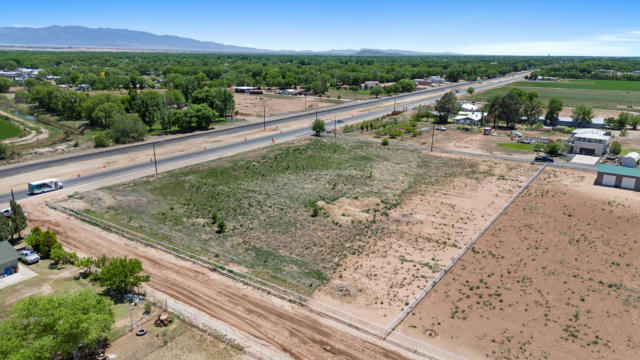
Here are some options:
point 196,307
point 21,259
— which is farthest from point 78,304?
point 21,259

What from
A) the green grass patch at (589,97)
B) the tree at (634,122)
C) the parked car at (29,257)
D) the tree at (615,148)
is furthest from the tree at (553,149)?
the parked car at (29,257)

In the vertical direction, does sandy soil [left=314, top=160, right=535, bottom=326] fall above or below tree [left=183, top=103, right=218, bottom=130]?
below

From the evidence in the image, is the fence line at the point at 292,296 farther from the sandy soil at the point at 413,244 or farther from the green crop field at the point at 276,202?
the green crop field at the point at 276,202

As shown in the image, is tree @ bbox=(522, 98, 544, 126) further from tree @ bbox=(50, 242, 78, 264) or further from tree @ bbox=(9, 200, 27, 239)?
tree @ bbox=(9, 200, 27, 239)

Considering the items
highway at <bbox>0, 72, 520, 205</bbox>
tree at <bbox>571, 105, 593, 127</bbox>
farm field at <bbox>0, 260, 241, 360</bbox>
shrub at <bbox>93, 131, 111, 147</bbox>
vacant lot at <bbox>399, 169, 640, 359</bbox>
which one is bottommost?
farm field at <bbox>0, 260, 241, 360</bbox>

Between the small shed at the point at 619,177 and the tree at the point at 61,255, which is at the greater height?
the small shed at the point at 619,177

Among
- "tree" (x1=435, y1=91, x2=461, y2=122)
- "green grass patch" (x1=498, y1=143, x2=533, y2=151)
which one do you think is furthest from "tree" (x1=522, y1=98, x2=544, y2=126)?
"green grass patch" (x1=498, y1=143, x2=533, y2=151)
